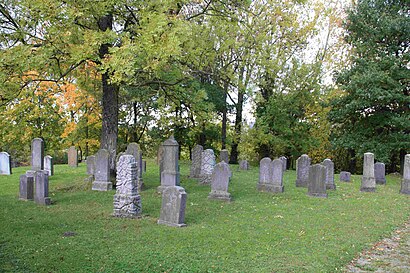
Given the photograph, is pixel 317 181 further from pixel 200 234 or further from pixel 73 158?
pixel 73 158

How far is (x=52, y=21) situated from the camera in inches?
429

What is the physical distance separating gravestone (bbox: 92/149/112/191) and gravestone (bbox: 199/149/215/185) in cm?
395

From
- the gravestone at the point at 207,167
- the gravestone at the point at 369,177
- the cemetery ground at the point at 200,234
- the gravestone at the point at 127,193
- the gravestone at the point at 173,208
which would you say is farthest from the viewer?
the gravestone at the point at 207,167

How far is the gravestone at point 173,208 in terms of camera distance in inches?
334

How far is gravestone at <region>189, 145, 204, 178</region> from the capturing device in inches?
670

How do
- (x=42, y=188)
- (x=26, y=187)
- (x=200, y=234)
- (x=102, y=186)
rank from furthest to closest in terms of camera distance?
(x=102, y=186), (x=26, y=187), (x=42, y=188), (x=200, y=234)

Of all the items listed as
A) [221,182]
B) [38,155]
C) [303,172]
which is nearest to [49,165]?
[38,155]

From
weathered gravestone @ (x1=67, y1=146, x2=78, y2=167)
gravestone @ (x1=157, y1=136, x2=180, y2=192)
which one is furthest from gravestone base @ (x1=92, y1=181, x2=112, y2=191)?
weathered gravestone @ (x1=67, y1=146, x2=78, y2=167)

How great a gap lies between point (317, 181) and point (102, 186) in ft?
25.0

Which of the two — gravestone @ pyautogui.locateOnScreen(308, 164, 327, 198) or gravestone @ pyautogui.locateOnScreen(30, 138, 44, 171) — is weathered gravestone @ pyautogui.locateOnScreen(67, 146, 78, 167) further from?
gravestone @ pyautogui.locateOnScreen(308, 164, 327, 198)

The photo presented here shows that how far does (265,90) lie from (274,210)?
64.6ft

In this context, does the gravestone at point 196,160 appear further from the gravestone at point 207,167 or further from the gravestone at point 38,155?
the gravestone at point 38,155

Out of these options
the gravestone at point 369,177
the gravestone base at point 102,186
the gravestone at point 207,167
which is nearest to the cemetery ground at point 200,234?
the gravestone base at point 102,186

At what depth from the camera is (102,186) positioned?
1336cm
